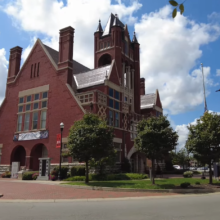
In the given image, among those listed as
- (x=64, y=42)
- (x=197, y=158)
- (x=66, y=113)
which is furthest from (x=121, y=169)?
(x=64, y=42)

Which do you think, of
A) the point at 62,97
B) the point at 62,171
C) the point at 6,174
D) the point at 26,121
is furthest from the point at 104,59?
the point at 6,174

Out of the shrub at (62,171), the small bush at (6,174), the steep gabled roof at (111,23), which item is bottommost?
the small bush at (6,174)

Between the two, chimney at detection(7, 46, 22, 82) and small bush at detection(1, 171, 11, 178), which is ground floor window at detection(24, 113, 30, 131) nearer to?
small bush at detection(1, 171, 11, 178)

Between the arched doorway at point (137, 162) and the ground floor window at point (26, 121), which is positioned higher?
the ground floor window at point (26, 121)

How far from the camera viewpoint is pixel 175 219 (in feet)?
28.1

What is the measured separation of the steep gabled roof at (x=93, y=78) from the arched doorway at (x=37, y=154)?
10.5 meters

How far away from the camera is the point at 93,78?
1484 inches

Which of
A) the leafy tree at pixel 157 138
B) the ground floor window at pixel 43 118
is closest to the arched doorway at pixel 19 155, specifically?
the ground floor window at pixel 43 118

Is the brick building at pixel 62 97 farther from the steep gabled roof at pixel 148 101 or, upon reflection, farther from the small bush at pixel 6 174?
the steep gabled roof at pixel 148 101

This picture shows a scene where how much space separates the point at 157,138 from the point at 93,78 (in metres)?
20.1

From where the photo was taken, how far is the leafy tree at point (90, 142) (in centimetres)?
2187

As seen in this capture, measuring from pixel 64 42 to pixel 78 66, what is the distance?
358 inches

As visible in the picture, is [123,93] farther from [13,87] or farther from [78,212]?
[78,212]

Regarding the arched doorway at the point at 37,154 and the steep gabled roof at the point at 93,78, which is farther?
the steep gabled roof at the point at 93,78
